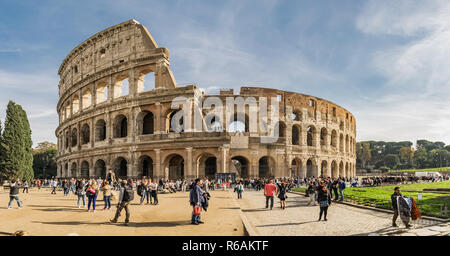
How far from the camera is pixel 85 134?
4050 cm

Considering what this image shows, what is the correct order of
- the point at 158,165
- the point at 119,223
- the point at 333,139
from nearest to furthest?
the point at 119,223 → the point at 158,165 → the point at 333,139

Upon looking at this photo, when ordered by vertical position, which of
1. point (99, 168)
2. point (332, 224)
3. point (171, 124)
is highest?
point (171, 124)

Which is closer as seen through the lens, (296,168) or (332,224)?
(332,224)

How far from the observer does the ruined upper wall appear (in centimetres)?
3388

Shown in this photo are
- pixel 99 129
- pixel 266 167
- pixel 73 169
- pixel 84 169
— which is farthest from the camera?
pixel 73 169

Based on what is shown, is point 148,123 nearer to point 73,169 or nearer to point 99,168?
point 99,168

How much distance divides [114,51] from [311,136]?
29661 mm

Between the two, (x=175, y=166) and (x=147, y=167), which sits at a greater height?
(x=175, y=166)

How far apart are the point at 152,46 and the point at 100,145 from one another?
1412 centimetres

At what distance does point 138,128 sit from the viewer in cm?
3359

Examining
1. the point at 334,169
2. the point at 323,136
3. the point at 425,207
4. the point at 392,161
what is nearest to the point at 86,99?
the point at 323,136

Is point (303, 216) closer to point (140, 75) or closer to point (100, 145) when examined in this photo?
point (140, 75)

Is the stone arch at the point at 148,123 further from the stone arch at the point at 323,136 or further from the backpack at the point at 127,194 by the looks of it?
the backpack at the point at 127,194
